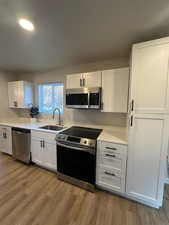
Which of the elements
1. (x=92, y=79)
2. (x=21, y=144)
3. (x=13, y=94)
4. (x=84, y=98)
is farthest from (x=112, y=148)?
(x=13, y=94)

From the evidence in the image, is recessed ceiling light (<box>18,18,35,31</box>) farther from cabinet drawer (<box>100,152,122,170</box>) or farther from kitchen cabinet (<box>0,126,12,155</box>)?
kitchen cabinet (<box>0,126,12,155</box>)

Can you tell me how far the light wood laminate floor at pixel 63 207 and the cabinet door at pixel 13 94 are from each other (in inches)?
81.3

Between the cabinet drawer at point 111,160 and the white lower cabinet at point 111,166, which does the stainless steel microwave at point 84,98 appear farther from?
the cabinet drawer at point 111,160

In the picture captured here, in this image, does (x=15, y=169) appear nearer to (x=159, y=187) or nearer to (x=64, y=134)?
(x=64, y=134)

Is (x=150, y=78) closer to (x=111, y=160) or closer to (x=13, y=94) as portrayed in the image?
(x=111, y=160)

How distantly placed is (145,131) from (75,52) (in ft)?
5.92

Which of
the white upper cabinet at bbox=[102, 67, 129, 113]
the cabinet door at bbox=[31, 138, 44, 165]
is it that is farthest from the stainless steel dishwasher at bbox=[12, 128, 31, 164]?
the white upper cabinet at bbox=[102, 67, 129, 113]

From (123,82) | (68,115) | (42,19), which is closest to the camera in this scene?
(42,19)

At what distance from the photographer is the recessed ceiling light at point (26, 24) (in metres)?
1.26

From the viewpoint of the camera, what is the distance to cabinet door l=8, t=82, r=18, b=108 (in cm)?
323

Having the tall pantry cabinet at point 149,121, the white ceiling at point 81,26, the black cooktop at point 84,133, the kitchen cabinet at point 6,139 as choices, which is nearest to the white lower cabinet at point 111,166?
the tall pantry cabinet at point 149,121

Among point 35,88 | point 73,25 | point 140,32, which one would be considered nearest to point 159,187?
point 140,32

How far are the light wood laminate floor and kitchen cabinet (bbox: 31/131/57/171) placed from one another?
0.33 metres

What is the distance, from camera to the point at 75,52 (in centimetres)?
206
